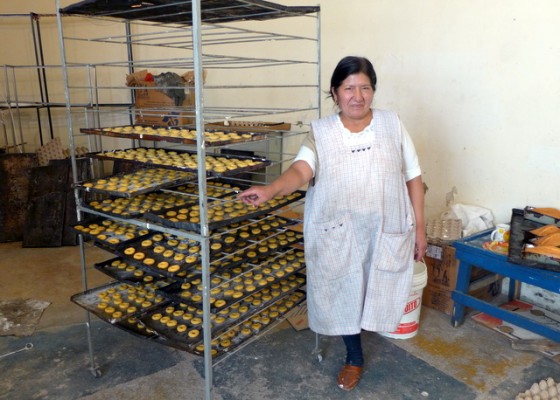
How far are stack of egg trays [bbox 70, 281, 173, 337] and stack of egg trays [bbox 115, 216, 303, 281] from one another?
210 millimetres

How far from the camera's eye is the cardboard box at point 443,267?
270 cm

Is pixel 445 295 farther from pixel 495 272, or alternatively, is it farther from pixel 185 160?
Result: pixel 185 160

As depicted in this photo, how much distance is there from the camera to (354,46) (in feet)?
11.2

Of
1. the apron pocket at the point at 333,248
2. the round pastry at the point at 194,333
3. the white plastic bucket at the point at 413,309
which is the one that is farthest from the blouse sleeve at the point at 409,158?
the round pastry at the point at 194,333

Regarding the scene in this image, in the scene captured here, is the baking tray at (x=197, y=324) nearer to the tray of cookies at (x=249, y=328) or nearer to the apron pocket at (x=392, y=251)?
the tray of cookies at (x=249, y=328)

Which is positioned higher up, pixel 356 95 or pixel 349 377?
pixel 356 95

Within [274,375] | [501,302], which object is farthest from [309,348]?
[501,302]

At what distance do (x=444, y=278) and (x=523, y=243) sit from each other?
0.60 meters

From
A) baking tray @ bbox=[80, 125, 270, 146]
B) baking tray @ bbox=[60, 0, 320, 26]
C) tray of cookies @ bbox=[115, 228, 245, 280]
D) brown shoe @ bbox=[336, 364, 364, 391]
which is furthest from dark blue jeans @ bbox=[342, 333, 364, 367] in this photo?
baking tray @ bbox=[60, 0, 320, 26]

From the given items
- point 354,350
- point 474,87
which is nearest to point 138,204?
point 354,350

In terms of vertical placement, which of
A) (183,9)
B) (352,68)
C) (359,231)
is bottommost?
(359,231)

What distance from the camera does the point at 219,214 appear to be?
74.3 inches

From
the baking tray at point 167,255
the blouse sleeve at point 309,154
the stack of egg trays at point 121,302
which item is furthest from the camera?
the stack of egg trays at point 121,302

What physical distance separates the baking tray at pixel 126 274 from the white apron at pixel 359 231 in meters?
0.73
